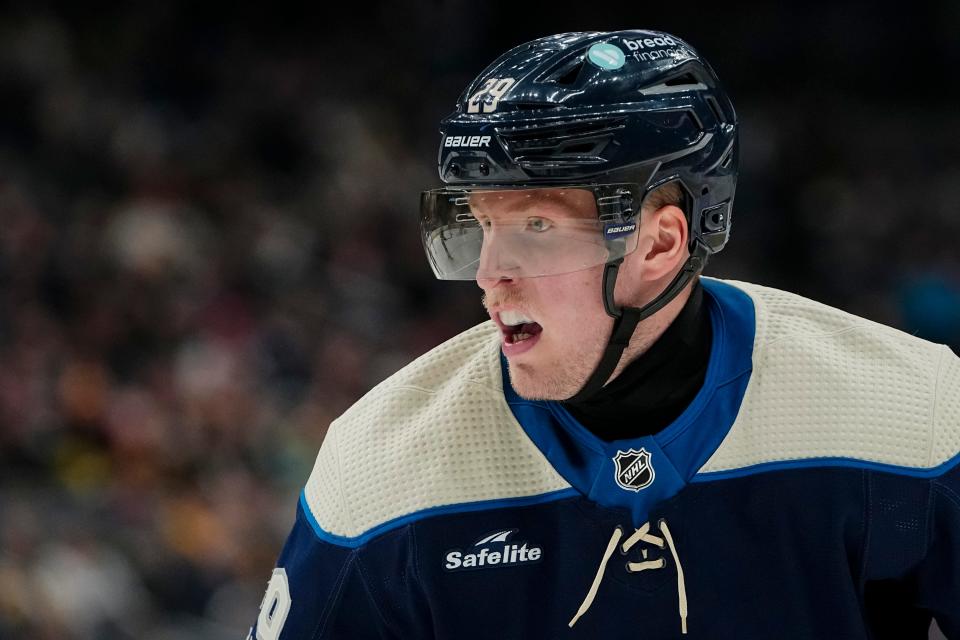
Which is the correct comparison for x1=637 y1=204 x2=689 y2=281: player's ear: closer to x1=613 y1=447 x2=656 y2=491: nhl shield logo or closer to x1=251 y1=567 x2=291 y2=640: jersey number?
x1=613 y1=447 x2=656 y2=491: nhl shield logo

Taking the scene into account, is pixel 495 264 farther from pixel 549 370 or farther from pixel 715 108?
pixel 715 108

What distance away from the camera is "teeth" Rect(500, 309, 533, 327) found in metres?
2.33

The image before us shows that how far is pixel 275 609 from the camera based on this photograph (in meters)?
2.41

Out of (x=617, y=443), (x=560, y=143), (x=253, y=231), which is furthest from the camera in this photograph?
(x=253, y=231)

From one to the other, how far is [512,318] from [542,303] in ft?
0.19

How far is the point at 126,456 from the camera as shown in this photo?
691 centimetres

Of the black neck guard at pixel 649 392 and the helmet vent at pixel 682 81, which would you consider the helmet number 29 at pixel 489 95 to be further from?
the black neck guard at pixel 649 392

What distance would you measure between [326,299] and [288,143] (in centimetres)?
154

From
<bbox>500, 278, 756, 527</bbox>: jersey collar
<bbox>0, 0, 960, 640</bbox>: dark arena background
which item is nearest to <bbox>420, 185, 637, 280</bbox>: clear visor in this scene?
<bbox>500, 278, 756, 527</bbox>: jersey collar

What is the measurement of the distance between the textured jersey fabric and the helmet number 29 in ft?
1.59

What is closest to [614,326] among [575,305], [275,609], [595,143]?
[575,305]

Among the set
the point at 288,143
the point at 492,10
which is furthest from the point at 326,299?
the point at 492,10

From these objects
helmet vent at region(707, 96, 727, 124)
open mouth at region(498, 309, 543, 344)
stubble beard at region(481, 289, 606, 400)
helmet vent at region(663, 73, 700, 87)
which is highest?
helmet vent at region(663, 73, 700, 87)

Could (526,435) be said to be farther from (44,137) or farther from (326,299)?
(44,137)
